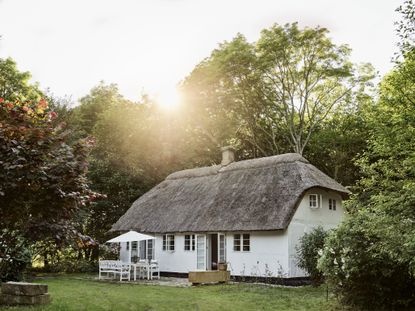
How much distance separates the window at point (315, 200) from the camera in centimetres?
2258

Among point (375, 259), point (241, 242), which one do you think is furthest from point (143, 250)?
point (375, 259)

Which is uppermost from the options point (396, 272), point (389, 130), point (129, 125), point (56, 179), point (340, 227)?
point (129, 125)

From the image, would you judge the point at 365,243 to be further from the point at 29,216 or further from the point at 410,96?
the point at 410,96

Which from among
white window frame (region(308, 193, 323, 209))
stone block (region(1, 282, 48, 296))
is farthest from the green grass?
white window frame (region(308, 193, 323, 209))

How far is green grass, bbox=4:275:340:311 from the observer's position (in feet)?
41.4

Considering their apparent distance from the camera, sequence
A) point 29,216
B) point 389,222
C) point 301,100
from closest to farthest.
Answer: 1. point 29,216
2. point 389,222
3. point 301,100

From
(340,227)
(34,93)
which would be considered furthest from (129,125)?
(340,227)

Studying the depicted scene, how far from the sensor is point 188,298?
14.8 m

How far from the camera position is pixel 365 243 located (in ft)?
36.6

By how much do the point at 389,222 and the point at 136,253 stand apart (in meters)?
20.2

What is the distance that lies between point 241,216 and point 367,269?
1130 cm

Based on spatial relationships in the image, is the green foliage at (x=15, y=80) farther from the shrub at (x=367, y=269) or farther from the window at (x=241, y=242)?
the shrub at (x=367, y=269)

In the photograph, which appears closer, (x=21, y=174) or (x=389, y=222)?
(x=21, y=174)

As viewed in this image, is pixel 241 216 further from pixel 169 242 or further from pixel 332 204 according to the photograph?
pixel 169 242
